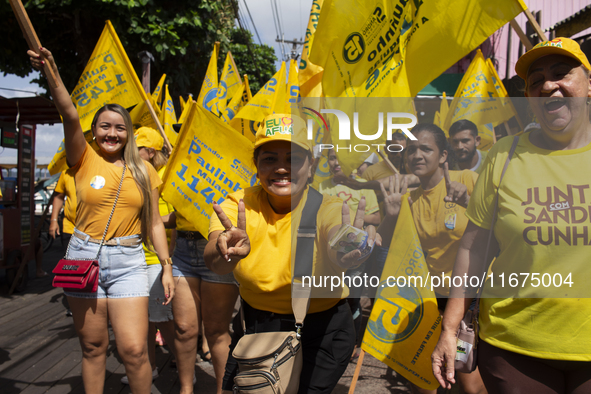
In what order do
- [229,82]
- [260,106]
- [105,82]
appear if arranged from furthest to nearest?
1. [229,82]
2. [105,82]
3. [260,106]

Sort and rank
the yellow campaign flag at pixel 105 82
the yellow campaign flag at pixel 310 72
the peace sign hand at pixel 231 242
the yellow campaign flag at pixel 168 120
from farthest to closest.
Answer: the yellow campaign flag at pixel 168 120 → the yellow campaign flag at pixel 105 82 → the yellow campaign flag at pixel 310 72 → the peace sign hand at pixel 231 242

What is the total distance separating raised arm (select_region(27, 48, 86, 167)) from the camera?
229cm

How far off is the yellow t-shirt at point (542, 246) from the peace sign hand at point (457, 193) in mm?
1043

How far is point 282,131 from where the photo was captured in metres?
1.98

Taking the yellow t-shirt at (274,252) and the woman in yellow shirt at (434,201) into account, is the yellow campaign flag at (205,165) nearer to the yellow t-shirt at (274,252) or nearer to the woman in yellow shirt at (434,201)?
the woman in yellow shirt at (434,201)

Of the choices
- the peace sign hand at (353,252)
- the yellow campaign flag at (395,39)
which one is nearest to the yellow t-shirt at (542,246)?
the peace sign hand at (353,252)

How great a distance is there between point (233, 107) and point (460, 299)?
3.83m

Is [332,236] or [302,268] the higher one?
[332,236]

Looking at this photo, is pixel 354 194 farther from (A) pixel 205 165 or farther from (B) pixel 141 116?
(B) pixel 141 116

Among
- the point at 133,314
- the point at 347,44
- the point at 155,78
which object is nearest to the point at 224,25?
the point at 155,78

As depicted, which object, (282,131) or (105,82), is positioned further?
(105,82)

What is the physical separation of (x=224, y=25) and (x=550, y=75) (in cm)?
1207

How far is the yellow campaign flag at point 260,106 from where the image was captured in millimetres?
4226

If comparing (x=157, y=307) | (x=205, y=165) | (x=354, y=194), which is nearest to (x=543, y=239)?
(x=354, y=194)
